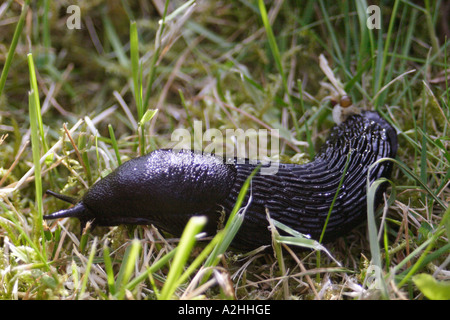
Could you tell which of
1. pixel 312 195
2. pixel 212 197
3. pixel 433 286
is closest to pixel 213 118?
pixel 212 197

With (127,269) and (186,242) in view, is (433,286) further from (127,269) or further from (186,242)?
(127,269)

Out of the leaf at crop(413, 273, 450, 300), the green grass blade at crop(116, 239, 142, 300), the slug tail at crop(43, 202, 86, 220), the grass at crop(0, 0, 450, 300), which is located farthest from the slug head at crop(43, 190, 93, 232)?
the leaf at crop(413, 273, 450, 300)

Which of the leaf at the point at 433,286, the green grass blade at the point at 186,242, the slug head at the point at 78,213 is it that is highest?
the green grass blade at the point at 186,242

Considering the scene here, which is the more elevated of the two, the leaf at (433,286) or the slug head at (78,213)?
the slug head at (78,213)

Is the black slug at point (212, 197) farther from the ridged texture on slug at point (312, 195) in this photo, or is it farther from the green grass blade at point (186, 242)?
the green grass blade at point (186, 242)

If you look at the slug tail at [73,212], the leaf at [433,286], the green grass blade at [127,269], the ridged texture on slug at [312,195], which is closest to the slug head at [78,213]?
the slug tail at [73,212]

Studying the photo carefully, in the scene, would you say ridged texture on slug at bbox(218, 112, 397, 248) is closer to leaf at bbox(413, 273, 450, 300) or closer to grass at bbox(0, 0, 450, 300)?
grass at bbox(0, 0, 450, 300)
